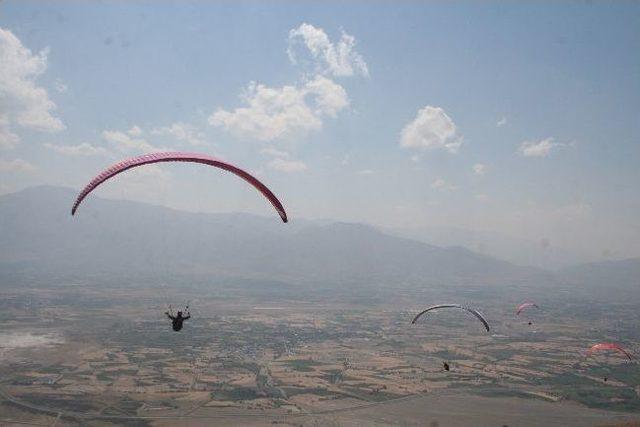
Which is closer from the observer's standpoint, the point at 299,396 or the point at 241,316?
the point at 299,396

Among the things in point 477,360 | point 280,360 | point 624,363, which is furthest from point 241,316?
point 624,363

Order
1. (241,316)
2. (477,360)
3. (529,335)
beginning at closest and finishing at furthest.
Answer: (477,360), (529,335), (241,316)

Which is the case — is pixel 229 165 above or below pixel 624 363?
above

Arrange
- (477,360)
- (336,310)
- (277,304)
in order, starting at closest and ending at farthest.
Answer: (477,360) → (336,310) → (277,304)

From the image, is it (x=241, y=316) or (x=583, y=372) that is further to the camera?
(x=241, y=316)

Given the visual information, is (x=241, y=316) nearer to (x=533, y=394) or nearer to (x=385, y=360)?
(x=385, y=360)

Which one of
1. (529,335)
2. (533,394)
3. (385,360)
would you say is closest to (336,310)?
(529,335)

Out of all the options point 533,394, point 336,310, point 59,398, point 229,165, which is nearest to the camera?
point 229,165

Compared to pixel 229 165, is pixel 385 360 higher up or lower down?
lower down

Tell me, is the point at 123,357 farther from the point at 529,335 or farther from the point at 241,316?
the point at 529,335
